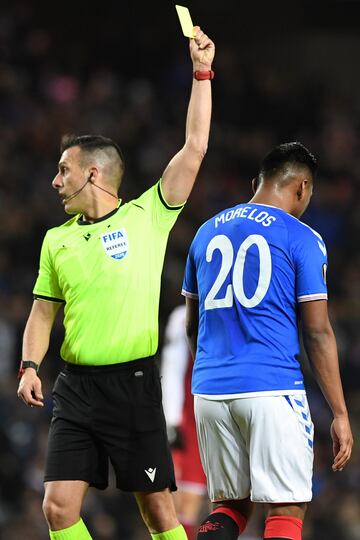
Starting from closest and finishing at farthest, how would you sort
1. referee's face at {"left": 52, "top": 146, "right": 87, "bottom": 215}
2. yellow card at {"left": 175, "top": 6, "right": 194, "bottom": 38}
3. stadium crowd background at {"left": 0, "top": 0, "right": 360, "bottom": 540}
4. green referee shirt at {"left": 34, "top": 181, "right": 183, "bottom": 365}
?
1. green referee shirt at {"left": 34, "top": 181, "right": 183, "bottom": 365}
2. yellow card at {"left": 175, "top": 6, "right": 194, "bottom": 38}
3. referee's face at {"left": 52, "top": 146, "right": 87, "bottom": 215}
4. stadium crowd background at {"left": 0, "top": 0, "right": 360, "bottom": 540}

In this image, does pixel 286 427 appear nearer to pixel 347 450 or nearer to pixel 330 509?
pixel 347 450

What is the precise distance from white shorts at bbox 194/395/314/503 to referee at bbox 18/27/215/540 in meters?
0.38

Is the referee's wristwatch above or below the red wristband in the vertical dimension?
below

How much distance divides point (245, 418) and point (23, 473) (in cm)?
558

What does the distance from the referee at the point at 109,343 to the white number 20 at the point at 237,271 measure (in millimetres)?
392

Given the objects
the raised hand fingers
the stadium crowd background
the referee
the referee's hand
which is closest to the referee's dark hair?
the referee

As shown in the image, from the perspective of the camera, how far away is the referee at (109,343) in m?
4.82

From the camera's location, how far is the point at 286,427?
4.48 m

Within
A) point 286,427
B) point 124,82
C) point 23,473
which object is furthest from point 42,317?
point 124,82

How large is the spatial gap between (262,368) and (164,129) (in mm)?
9205

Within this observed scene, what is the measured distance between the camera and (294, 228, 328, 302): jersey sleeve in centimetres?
452

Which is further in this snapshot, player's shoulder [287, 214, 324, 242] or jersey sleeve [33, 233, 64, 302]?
jersey sleeve [33, 233, 64, 302]

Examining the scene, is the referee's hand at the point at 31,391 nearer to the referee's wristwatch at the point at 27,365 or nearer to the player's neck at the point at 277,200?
the referee's wristwatch at the point at 27,365

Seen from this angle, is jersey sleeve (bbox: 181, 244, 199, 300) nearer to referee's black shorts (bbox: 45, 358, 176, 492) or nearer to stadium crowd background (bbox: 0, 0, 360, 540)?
referee's black shorts (bbox: 45, 358, 176, 492)
